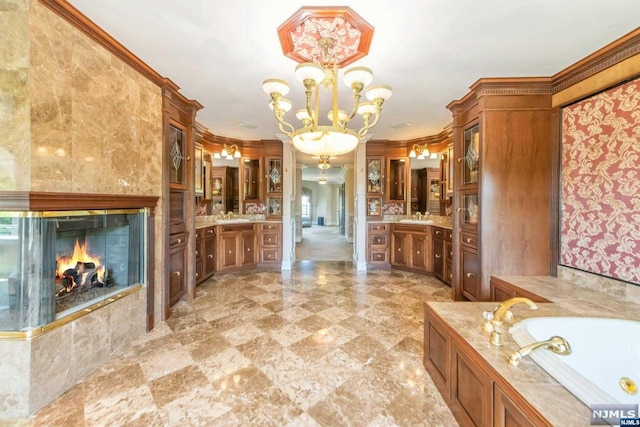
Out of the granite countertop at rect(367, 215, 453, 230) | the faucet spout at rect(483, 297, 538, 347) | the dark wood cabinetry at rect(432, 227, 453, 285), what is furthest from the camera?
the granite countertop at rect(367, 215, 453, 230)

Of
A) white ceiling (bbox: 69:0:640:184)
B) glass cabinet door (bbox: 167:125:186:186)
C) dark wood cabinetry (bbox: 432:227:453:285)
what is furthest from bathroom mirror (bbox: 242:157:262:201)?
dark wood cabinetry (bbox: 432:227:453:285)

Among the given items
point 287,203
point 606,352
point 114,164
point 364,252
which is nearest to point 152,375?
point 114,164

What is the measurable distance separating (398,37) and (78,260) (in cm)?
308

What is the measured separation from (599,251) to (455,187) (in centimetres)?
144

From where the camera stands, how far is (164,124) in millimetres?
2760

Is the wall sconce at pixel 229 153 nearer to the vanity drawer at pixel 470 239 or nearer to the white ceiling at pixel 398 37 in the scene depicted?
the white ceiling at pixel 398 37

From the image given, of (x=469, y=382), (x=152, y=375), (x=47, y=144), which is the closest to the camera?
(x=469, y=382)

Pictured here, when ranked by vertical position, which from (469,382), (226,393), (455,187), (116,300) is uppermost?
(455,187)

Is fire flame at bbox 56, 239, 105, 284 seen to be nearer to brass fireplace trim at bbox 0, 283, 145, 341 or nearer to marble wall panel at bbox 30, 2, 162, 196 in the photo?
brass fireplace trim at bbox 0, 283, 145, 341

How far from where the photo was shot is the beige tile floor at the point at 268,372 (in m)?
1.50

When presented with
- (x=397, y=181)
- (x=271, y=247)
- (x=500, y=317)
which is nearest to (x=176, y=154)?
(x=271, y=247)

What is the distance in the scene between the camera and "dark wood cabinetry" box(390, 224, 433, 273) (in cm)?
449

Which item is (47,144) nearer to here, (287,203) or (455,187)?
(287,203)

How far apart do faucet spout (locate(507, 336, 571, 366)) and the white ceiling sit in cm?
201
